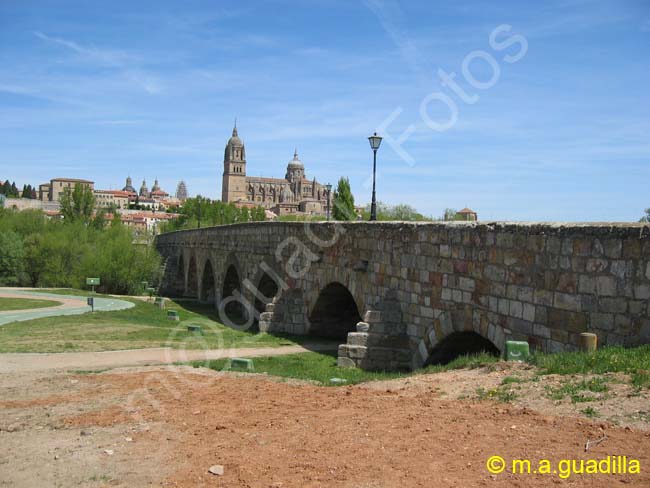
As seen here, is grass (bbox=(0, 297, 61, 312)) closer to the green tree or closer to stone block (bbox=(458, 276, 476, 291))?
the green tree

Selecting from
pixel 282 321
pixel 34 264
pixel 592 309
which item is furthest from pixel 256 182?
pixel 592 309

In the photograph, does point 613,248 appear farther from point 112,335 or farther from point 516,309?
point 112,335

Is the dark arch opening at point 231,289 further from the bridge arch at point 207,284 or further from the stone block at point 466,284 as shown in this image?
the stone block at point 466,284

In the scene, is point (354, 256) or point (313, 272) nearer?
point (354, 256)

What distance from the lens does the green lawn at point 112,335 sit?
16623mm

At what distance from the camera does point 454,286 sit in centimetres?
1021

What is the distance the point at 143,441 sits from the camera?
666 centimetres

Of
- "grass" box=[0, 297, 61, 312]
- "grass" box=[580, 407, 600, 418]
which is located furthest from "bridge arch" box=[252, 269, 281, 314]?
"grass" box=[580, 407, 600, 418]

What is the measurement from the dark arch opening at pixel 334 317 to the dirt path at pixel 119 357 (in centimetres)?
142

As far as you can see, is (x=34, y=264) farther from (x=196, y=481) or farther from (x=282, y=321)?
(x=196, y=481)

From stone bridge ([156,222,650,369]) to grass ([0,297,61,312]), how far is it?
45.6 ft

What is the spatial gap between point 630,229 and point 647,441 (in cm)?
269

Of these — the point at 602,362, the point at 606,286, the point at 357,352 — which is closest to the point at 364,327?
the point at 357,352

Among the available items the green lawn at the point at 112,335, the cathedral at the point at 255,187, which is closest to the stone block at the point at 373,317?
Result: the green lawn at the point at 112,335
